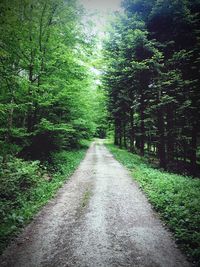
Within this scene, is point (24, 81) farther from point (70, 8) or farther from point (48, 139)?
point (70, 8)

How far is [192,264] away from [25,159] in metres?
11.6

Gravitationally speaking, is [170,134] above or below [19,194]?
above

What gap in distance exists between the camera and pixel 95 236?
6551mm

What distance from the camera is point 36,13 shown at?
13656 mm

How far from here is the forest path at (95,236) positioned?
17.6 feet

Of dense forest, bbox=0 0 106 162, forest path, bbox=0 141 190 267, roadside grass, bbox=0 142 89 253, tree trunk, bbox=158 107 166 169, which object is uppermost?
dense forest, bbox=0 0 106 162

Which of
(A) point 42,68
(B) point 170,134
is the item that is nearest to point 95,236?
(A) point 42,68

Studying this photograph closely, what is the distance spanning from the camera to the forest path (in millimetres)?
5363

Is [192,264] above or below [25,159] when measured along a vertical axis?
below

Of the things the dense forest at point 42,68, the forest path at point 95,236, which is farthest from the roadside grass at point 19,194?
the dense forest at point 42,68

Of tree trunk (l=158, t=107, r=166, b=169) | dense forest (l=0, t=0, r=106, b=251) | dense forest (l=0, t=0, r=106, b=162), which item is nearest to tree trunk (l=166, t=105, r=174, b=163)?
tree trunk (l=158, t=107, r=166, b=169)

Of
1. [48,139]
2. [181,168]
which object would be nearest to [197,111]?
[181,168]

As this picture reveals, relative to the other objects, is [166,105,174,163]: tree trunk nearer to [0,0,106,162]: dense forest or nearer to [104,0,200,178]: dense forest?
[104,0,200,178]: dense forest

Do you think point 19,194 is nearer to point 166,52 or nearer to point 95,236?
point 95,236
